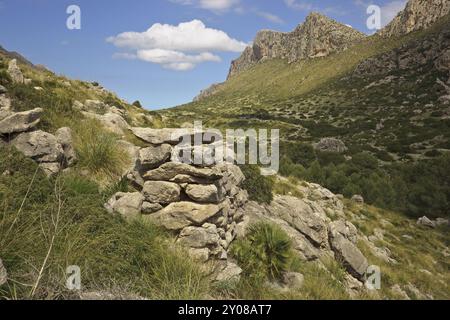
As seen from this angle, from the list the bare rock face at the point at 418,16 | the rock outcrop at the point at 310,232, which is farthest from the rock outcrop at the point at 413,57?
the rock outcrop at the point at 310,232

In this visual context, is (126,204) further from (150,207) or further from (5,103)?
(5,103)

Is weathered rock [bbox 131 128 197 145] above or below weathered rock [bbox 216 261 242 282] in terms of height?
above

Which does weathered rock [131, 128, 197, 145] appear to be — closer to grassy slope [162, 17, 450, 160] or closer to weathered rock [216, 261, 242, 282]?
weathered rock [216, 261, 242, 282]

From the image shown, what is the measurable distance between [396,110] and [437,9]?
2195 inches

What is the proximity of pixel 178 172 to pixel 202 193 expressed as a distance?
0.67 metres

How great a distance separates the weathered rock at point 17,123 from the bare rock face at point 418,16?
4286 inches

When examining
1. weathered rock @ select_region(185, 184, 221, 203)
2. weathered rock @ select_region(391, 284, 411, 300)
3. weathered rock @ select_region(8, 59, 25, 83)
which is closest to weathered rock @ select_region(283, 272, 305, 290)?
weathered rock @ select_region(185, 184, 221, 203)

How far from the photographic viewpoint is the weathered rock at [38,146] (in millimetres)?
7586

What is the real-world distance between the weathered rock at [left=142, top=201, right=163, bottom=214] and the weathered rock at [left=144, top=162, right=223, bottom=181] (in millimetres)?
630

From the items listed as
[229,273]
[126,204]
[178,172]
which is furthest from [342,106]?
[229,273]

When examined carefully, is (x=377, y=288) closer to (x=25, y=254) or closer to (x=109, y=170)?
(x=109, y=170)

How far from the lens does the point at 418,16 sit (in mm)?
99250

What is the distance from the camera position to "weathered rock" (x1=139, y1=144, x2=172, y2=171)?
757 centimetres
